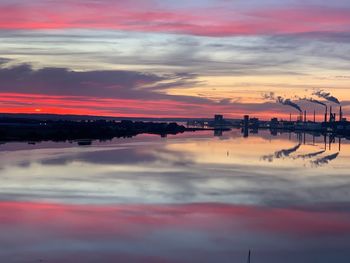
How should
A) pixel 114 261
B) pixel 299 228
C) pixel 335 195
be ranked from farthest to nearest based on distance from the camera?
pixel 335 195, pixel 299 228, pixel 114 261

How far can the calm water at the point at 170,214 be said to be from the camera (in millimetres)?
10312

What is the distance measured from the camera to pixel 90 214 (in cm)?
1361

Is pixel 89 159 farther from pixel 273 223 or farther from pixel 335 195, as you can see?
pixel 273 223

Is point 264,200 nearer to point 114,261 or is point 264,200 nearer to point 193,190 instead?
point 193,190

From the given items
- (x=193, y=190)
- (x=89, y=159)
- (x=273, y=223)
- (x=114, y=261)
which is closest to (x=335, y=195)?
(x=193, y=190)

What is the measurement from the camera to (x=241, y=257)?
32.8 ft

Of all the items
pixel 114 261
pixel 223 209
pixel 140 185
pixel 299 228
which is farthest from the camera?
pixel 140 185

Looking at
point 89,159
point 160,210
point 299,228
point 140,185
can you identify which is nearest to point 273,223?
point 299,228

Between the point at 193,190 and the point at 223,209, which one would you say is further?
the point at 193,190

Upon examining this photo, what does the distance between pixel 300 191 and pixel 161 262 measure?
9847 millimetres

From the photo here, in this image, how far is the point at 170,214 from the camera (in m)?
13.9

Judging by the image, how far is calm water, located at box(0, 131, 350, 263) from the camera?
1031 centimetres

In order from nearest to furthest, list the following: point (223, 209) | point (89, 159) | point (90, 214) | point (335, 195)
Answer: point (90, 214) → point (223, 209) → point (335, 195) → point (89, 159)

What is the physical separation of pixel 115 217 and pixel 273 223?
3.44m
